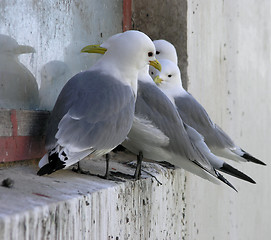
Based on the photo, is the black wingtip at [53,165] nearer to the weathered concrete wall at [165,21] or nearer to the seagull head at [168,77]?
the seagull head at [168,77]

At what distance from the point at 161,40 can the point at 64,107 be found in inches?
34.7

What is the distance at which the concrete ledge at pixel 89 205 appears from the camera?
0.96 m

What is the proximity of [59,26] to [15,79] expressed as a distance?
13.1 inches

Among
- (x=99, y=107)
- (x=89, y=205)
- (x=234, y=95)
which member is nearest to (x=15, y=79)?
(x=99, y=107)

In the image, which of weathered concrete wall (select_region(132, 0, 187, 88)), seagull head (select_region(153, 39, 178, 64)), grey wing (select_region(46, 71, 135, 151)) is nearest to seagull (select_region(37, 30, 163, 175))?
grey wing (select_region(46, 71, 135, 151))

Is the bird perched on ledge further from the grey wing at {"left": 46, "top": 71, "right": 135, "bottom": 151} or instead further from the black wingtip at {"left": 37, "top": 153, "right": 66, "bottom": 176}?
Answer: the black wingtip at {"left": 37, "top": 153, "right": 66, "bottom": 176}

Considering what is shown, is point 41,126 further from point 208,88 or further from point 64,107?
point 208,88

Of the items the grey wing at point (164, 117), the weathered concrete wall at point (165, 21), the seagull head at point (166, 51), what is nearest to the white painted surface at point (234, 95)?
the weathered concrete wall at point (165, 21)

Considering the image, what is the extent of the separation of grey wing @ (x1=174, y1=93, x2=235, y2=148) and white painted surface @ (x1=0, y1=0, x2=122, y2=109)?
415mm

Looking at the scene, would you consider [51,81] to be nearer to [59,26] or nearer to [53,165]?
[59,26]

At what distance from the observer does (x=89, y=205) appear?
117cm

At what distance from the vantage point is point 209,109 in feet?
7.84

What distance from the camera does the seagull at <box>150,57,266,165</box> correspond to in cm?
187

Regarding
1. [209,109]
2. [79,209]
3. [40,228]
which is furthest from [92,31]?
[40,228]
